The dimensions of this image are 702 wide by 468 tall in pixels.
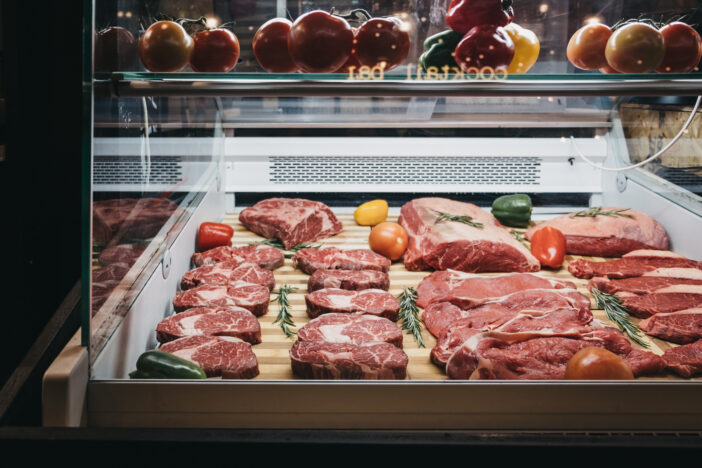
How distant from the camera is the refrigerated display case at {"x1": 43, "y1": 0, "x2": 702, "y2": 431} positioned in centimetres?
139

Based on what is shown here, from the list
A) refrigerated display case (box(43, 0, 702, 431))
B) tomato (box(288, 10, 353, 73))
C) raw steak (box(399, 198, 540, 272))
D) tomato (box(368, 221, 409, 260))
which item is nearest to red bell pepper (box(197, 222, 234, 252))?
refrigerated display case (box(43, 0, 702, 431))

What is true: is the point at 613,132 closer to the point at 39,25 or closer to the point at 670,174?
the point at 670,174

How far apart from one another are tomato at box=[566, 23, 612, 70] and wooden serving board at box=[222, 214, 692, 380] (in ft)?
2.92

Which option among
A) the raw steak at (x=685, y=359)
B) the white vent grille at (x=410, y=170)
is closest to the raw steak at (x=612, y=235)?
the white vent grille at (x=410, y=170)

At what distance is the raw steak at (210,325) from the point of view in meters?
1.80

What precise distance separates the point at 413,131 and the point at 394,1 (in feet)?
2.94

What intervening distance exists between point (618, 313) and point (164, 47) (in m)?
1.74

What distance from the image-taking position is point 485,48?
58.8 inches

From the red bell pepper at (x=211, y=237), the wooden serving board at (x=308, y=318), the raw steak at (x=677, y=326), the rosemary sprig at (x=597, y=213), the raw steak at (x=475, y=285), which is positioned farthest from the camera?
the rosemary sprig at (x=597, y=213)

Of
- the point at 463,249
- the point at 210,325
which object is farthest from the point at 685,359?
the point at 210,325

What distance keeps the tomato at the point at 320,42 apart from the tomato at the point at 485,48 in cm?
31

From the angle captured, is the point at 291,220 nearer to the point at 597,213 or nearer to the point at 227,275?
the point at 227,275

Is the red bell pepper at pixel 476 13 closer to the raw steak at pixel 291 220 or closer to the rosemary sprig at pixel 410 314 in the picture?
the rosemary sprig at pixel 410 314

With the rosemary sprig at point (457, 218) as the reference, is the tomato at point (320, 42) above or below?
above
